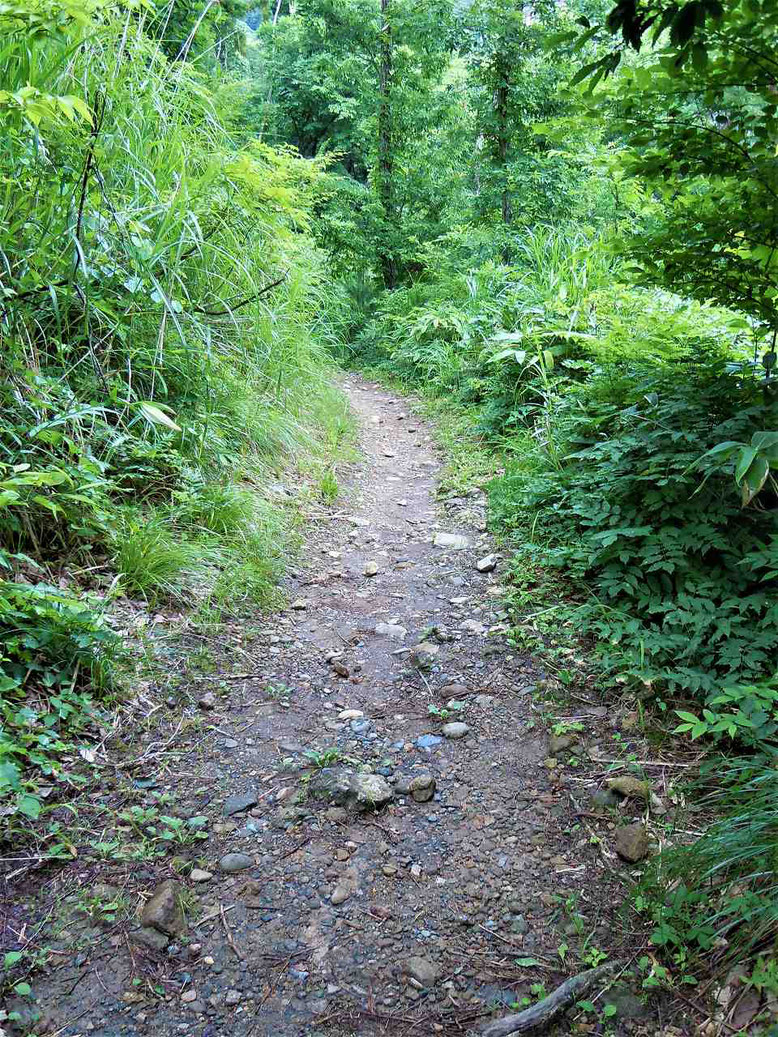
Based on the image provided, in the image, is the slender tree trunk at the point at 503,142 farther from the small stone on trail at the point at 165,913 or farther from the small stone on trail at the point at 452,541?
the small stone on trail at the point at 165,913

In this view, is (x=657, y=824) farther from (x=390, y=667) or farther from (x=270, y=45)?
(x=270, y=45)

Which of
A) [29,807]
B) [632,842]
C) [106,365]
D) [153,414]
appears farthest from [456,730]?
[106,365]

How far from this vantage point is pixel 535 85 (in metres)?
8.35

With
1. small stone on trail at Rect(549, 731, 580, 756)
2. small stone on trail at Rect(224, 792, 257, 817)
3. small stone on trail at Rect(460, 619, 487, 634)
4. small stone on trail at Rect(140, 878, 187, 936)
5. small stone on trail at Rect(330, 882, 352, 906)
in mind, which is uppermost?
small stone on trail at Rect(549, 731, 580, 756)

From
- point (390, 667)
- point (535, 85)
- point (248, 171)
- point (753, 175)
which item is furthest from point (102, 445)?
point (535, 85)

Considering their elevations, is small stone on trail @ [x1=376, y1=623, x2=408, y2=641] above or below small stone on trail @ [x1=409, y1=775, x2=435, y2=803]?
above

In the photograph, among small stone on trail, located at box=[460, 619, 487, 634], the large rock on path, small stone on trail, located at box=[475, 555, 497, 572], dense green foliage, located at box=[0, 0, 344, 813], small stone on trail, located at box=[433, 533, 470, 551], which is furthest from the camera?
small stone on trail, located at box=[433, 533, 470, 551]

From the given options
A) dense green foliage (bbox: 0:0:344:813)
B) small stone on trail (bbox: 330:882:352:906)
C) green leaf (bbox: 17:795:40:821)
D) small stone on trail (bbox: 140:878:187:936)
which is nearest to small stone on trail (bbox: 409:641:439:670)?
dense green foliage (bbox: 0:0:344:813)

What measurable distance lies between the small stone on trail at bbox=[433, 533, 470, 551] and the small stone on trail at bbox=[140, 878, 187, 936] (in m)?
2.70

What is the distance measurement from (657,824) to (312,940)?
1094 millimetres

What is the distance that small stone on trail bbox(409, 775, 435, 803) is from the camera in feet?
7.88

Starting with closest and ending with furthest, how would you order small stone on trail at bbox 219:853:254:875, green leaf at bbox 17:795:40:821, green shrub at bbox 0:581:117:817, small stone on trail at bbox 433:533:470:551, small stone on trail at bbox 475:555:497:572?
green leaf at bbox 17:795:40:821
small stone on trail at bbox 219:853:254:875
green shrub at bbox 0:581:117:817
small stone on trail at bbox 475:555:497:572
small stone on trail at bbox 433:533:470:551

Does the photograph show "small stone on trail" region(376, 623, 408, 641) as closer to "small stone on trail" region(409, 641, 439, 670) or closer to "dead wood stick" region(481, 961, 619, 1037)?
"small stone on trail" region(409, 641, 439, 670)

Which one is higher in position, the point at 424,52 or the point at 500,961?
the point at 424,52
